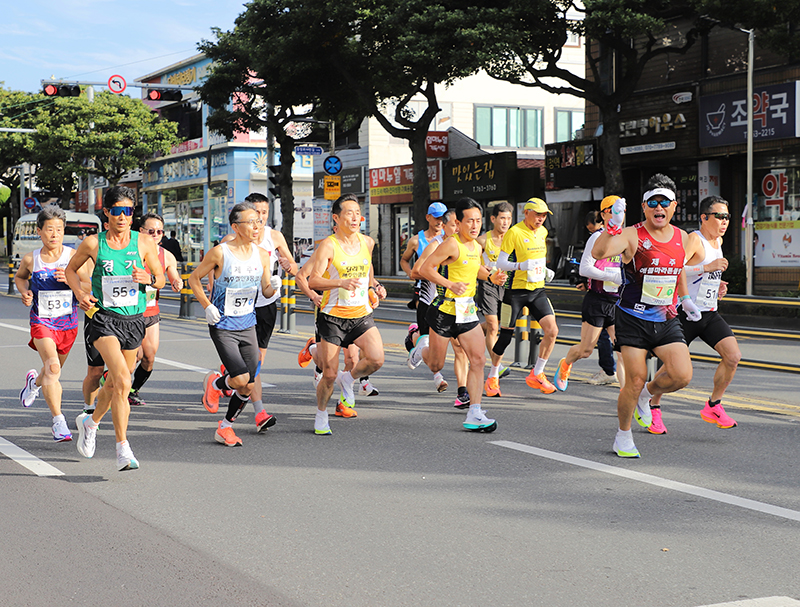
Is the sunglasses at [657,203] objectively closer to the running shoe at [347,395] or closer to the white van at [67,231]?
Answer: the running shoe at [347,395]

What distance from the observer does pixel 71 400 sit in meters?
9.85

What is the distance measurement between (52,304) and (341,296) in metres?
2.28

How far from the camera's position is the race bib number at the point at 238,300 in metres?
7.25

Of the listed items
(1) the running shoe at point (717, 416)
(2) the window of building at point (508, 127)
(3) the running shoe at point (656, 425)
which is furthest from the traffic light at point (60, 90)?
(2) the window of building at point (508, 127)

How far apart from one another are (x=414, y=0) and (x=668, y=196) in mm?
18456

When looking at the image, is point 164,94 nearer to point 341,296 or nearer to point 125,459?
point 341,296

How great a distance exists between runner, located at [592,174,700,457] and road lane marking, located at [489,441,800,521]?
367mm

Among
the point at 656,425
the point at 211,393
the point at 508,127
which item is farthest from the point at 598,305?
the point at 508,127

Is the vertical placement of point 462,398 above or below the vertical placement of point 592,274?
below

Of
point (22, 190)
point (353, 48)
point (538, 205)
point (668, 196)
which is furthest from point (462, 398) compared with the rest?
point (22, 190)

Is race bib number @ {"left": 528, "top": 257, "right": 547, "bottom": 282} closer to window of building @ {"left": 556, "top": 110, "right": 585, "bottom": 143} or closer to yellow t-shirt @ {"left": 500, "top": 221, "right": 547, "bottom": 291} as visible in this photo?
yellow t-shirt @ {"left": 500, "top": 221, "right": 547, "bottom": 291}

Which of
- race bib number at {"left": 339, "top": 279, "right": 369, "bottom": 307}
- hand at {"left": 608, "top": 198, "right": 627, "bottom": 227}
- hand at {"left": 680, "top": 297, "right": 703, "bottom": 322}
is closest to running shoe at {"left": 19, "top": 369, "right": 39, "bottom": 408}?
race bib number at {"left": 339, "top": 279, "right": 369, "bottom": 307}

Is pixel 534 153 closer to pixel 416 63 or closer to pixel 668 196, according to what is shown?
pixel 416 63

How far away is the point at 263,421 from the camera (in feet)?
25.6
